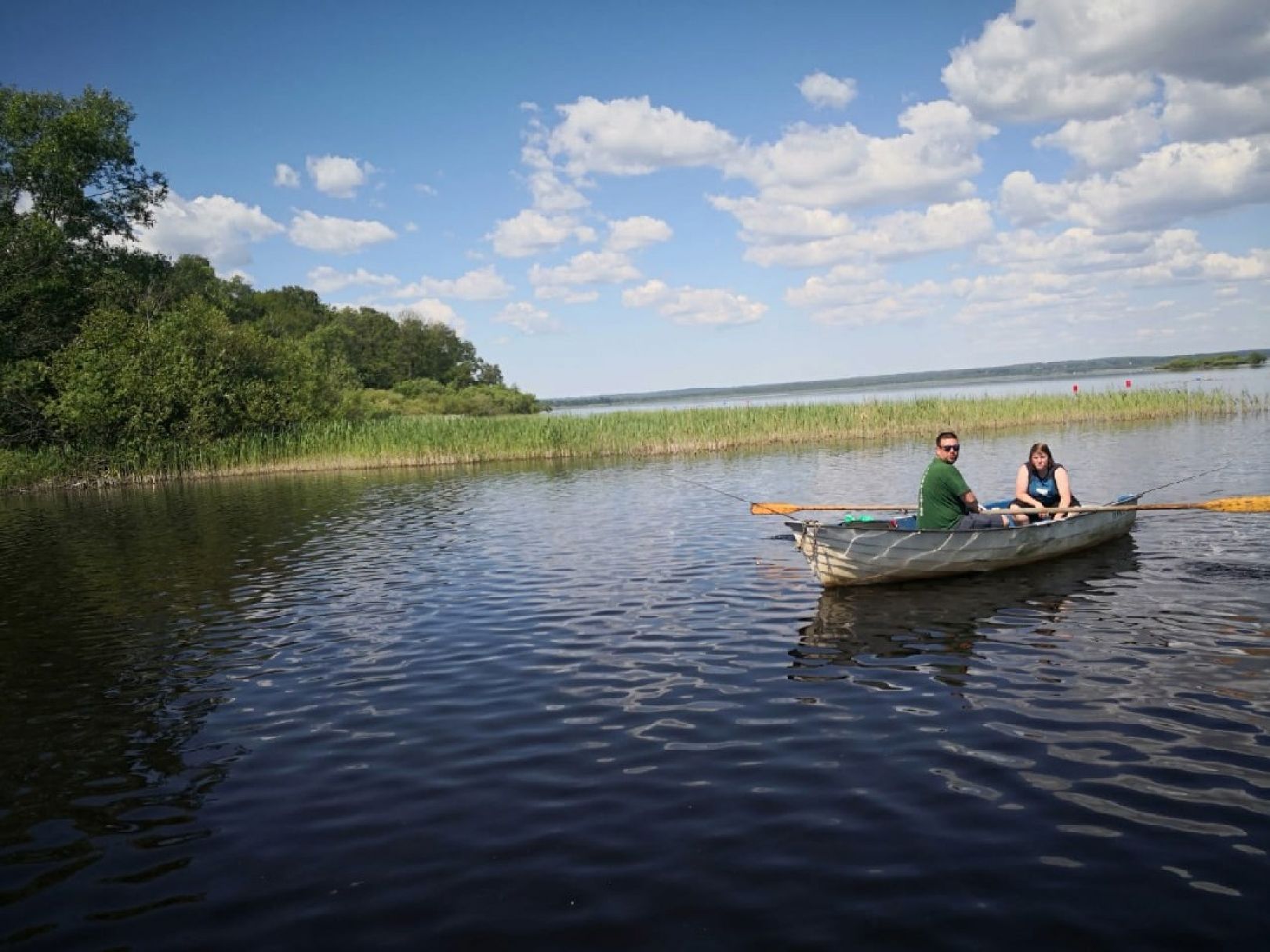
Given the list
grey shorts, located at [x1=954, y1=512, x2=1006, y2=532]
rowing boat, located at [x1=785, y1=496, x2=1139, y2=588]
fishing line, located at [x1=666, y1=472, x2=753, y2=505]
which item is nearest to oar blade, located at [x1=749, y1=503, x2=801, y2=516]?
rowing boat, located at [x1=785, y1=496, x2=1139, y2=588]

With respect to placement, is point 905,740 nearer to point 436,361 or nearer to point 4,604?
point 4,604

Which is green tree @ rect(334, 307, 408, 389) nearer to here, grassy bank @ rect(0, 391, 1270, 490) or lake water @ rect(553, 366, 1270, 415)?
lake water @ rect(553, 366, 1270, 415)

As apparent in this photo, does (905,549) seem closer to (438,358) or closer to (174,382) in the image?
(174,382)

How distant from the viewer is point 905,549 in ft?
39.6

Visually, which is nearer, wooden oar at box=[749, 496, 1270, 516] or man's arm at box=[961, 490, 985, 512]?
man's arm at box=[961, 490, 985, 512]

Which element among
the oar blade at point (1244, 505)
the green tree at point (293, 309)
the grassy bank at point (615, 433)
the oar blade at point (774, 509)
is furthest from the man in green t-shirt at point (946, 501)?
the green tree at point (293, 309)

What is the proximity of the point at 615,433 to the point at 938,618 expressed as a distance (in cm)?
3105

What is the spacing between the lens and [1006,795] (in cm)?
598

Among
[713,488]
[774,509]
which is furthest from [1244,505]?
[713,488]

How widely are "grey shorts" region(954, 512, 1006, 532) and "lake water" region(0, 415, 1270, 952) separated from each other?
786mm

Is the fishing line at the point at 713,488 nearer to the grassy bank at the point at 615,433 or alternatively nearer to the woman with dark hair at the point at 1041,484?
the woman with dark hair at the point at 1041,484

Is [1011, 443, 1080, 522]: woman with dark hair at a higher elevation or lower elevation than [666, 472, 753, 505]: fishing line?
higher

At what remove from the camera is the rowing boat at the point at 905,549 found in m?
11.9

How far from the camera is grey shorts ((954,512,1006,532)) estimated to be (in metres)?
12.7
